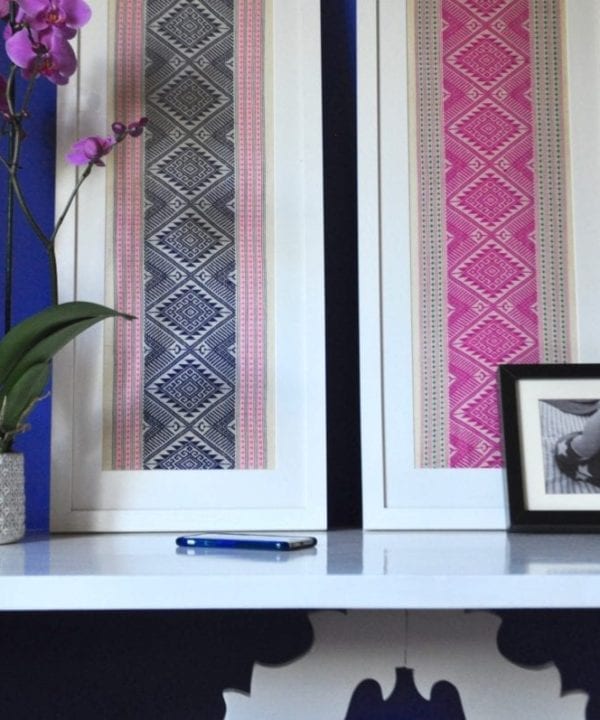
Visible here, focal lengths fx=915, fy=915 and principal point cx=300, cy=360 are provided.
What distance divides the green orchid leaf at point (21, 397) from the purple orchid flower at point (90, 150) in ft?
0.76

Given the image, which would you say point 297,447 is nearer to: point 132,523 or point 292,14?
point 132,523

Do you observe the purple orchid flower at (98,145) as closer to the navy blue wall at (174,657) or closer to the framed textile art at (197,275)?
the framed textile art at (197,275)

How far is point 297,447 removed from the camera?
97 cm

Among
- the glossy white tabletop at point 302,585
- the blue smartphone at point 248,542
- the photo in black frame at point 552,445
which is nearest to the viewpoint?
the glossy white tabletop at point 302,585

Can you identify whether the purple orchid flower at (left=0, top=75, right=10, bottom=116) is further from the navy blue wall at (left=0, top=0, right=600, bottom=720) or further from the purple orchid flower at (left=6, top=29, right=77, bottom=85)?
the navy blue wall at (left=0, top=0, right=600, bottom=720)

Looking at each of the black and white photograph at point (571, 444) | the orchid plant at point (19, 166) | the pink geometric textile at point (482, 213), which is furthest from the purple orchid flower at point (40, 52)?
the black and white photograph at point (571, 444)

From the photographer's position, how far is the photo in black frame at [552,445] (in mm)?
895

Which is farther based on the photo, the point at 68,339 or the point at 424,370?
the point at 424,370

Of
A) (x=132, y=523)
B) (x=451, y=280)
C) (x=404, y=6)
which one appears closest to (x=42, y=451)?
(x=132, y=523)

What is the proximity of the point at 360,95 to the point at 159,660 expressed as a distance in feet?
2.17

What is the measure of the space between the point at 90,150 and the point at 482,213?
43 centimetres

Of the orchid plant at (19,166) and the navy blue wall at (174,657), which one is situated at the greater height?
the orchid plant at (19,166)

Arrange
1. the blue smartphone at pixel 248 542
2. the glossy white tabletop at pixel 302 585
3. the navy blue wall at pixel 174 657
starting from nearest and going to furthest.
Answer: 1. the glossy white tabletop at pixel 302 585
2. the blue smartphone at pixel 248 542
3. the navy blue wall at pixel 174 657

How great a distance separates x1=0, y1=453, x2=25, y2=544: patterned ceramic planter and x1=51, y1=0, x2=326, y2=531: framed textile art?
86mm
